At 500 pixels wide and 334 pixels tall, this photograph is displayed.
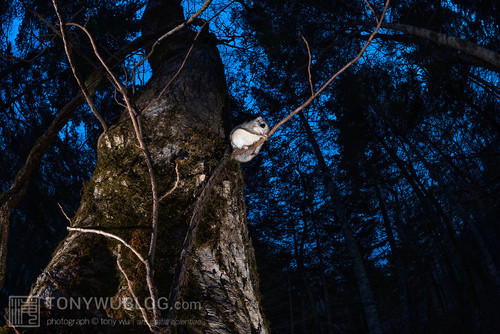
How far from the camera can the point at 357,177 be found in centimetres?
765

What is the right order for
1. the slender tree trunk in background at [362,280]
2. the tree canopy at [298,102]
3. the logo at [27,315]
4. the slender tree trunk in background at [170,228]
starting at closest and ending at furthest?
the logo at [27,315], the slender tree trunk in background at [170,228], the tree canopy at [298,102], the slender tree trunk in background at [362,280]

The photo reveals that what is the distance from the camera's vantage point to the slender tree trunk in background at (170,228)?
47.4 inches

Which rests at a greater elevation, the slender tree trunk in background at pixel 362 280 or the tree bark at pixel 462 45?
the tree bark at pixel 462 45

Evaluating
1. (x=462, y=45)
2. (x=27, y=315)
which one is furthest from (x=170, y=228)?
(x=462, y=45)

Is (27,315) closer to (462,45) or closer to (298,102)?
(462,45)

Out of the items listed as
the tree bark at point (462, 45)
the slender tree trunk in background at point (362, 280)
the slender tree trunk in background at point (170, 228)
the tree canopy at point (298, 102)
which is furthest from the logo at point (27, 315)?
the slender tree trunk in background at point (362, 280)

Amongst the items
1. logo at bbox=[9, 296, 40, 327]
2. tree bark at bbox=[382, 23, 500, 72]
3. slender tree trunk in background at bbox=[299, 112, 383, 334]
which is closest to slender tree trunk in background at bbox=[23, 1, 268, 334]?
logo at bbox=[9, 296, 40, 327]

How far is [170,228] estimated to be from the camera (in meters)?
1.40

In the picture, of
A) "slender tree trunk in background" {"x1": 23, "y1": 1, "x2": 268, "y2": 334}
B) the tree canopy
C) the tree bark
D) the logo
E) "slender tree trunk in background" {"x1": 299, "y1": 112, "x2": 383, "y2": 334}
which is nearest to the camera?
the logo

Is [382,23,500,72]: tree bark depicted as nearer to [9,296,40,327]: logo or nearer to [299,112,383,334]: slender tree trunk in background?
[9,296,40,327]: logo

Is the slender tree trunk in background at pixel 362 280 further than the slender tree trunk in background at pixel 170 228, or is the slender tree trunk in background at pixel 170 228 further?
the slender tree trunk in background at pixel 362 280

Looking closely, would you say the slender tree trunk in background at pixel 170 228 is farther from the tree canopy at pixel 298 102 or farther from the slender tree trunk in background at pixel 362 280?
the slender tree trunk in background at pixel 362 280

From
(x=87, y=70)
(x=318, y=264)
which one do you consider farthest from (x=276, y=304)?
(x=87, y=70)

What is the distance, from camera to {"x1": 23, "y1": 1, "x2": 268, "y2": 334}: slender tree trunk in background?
121 cm
